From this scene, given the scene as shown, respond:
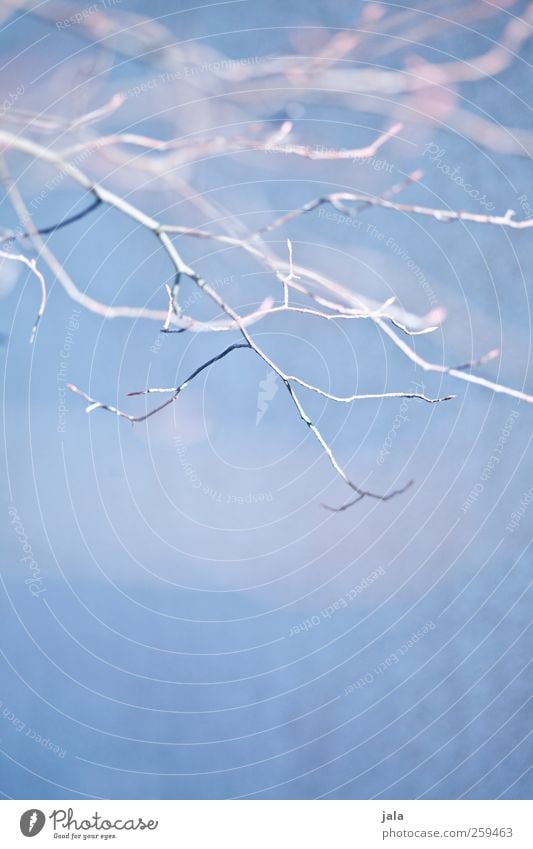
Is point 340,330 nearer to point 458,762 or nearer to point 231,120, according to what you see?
point 231,120

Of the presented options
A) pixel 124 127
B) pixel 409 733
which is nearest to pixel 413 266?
pixel 124 127
